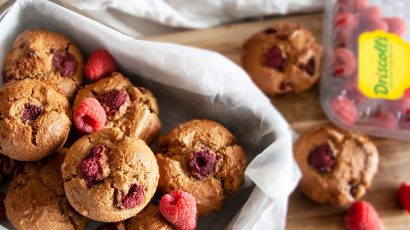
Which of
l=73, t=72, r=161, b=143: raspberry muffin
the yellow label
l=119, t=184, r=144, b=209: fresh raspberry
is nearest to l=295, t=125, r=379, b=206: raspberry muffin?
the yellow label

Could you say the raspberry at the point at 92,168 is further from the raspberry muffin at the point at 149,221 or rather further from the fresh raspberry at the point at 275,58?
the fresh raspberry at the point at 275,58

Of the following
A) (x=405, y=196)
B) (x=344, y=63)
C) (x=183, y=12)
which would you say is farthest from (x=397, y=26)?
(x=183, y=12)

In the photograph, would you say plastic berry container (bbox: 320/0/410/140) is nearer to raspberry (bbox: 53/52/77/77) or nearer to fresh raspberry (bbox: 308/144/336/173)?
fresh raspberry (bbox: 308/144/336/173)

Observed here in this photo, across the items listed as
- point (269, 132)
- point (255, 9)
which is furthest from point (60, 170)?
point (255, 9)

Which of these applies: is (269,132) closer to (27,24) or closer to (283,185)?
(283,185)

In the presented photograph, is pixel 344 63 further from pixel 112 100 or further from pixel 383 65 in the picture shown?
pixel 112 100

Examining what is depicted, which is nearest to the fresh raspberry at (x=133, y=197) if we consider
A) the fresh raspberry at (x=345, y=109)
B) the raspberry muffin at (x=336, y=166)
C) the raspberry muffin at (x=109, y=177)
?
the raspberry muffin at (x=109, y=177)
